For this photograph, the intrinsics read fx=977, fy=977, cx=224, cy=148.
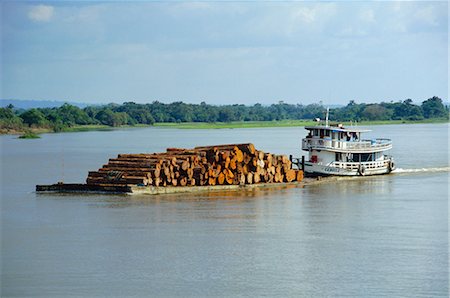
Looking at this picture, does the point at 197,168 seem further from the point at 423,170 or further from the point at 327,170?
the point at 423,170

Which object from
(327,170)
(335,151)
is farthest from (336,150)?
(327,170)

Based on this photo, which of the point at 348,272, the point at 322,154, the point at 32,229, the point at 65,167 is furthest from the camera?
the point at 65,167

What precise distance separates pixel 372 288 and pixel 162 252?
6.77 meters

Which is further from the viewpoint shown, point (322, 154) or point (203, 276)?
point (322, 154)

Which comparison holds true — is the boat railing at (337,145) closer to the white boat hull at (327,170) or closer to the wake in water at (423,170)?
the white boat hull at (327,170)

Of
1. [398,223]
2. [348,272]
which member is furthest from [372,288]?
[398,223]

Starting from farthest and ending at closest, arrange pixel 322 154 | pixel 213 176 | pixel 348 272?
pixel 322 154, pixel 213 176, pixel 348 272

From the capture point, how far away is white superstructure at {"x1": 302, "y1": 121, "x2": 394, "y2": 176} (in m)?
47.3

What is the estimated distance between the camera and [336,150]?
1861 inches

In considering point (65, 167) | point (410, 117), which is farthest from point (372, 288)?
point (410, 117)

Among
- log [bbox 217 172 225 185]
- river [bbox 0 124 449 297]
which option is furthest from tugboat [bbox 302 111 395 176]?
Answer: log [bbox 217 172 225 185]

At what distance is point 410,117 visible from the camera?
185 m

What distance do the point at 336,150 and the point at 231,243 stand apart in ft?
62.6

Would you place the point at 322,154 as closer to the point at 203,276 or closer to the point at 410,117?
the point at 203,276
